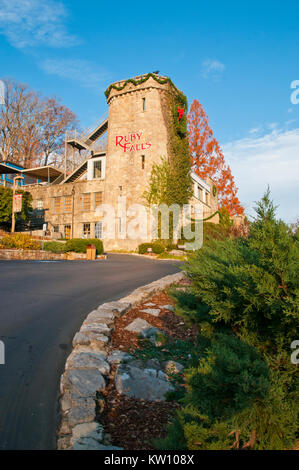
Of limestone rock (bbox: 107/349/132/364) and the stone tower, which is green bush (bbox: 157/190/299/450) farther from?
the stone tower

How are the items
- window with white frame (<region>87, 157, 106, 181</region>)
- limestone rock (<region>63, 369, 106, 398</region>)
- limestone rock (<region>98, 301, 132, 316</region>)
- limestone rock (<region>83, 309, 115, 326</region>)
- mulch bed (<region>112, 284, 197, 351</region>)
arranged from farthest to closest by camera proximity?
window with white frame (<region>87, 157, 106, 181</region>), limestone rock (<region>98, 301, 132, 316</region>), limestone rock (<region>83, 309, 115, 326</region>), mulch bed (<region>112, 284, 197, 351</region>), limestone rock (<region>63, 369, 106, 398</region>)

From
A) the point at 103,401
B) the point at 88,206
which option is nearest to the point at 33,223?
the point at 88,206

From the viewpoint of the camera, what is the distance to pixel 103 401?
9.06ft

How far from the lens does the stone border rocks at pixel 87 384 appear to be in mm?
2198

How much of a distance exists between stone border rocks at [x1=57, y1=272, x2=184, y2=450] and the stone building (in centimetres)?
2181

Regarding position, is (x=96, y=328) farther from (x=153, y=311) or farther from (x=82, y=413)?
(x=82, y=413)

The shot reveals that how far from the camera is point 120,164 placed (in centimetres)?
2834

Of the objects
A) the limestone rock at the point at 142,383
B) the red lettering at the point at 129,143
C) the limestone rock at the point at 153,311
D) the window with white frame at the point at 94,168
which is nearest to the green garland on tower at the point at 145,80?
the red lettering at the point at 129,143

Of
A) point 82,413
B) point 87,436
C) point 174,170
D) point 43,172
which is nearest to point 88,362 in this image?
point 82,413

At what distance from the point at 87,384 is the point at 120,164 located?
26.7 m

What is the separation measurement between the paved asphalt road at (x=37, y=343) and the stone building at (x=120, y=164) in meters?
18.3

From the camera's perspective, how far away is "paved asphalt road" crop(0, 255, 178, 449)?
2.46 metres

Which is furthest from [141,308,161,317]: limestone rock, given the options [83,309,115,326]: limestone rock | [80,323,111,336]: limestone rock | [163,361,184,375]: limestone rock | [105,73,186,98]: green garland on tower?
[105,73,186,98]: green garland on tower
